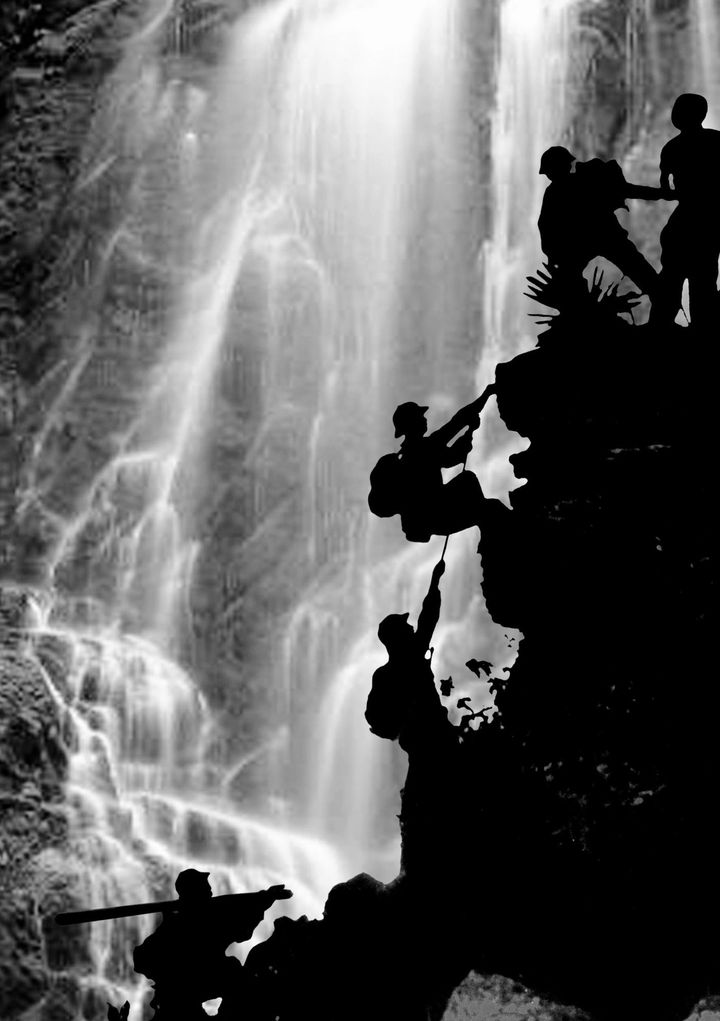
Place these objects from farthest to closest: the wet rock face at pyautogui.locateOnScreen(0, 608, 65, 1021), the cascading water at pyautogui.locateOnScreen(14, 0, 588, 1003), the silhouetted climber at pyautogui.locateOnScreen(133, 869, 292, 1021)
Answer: the cascading water at pyautogui.locateOnScreen(14, 0, 588, 1003), the wet rock face at pyautogui.locateOnScreen(0, 608, 65, 1021), the silhouetted climber at pyautogui.locateOnScreen(133, 869, 292, 1021)

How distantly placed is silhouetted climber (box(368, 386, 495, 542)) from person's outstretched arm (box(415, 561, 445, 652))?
202 mm

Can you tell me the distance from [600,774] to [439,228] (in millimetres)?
31591

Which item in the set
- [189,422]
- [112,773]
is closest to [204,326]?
[189,422]

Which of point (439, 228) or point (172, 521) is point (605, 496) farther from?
point (439, 228)

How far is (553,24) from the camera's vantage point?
3644cm

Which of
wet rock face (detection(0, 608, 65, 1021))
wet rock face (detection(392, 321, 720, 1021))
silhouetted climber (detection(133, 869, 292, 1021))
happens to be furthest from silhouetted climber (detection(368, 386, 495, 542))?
wet rock face (detection(0, 608, 65, 1021))

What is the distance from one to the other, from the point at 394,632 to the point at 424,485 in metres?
0.75

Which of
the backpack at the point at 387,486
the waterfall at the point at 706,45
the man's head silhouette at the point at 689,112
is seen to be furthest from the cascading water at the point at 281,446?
the man's head silhouette at the point at 689,112

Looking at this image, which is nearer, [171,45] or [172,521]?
[172,521]

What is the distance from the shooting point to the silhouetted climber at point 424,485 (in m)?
6.75

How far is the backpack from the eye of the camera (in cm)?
680

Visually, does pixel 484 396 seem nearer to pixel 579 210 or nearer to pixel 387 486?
pixel 387 486

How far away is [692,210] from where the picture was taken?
722 centimetres

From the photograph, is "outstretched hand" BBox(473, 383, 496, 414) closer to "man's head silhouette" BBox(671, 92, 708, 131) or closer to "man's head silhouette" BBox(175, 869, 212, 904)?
"man's head silhouette" BBox(671, 92, 708, 131)
